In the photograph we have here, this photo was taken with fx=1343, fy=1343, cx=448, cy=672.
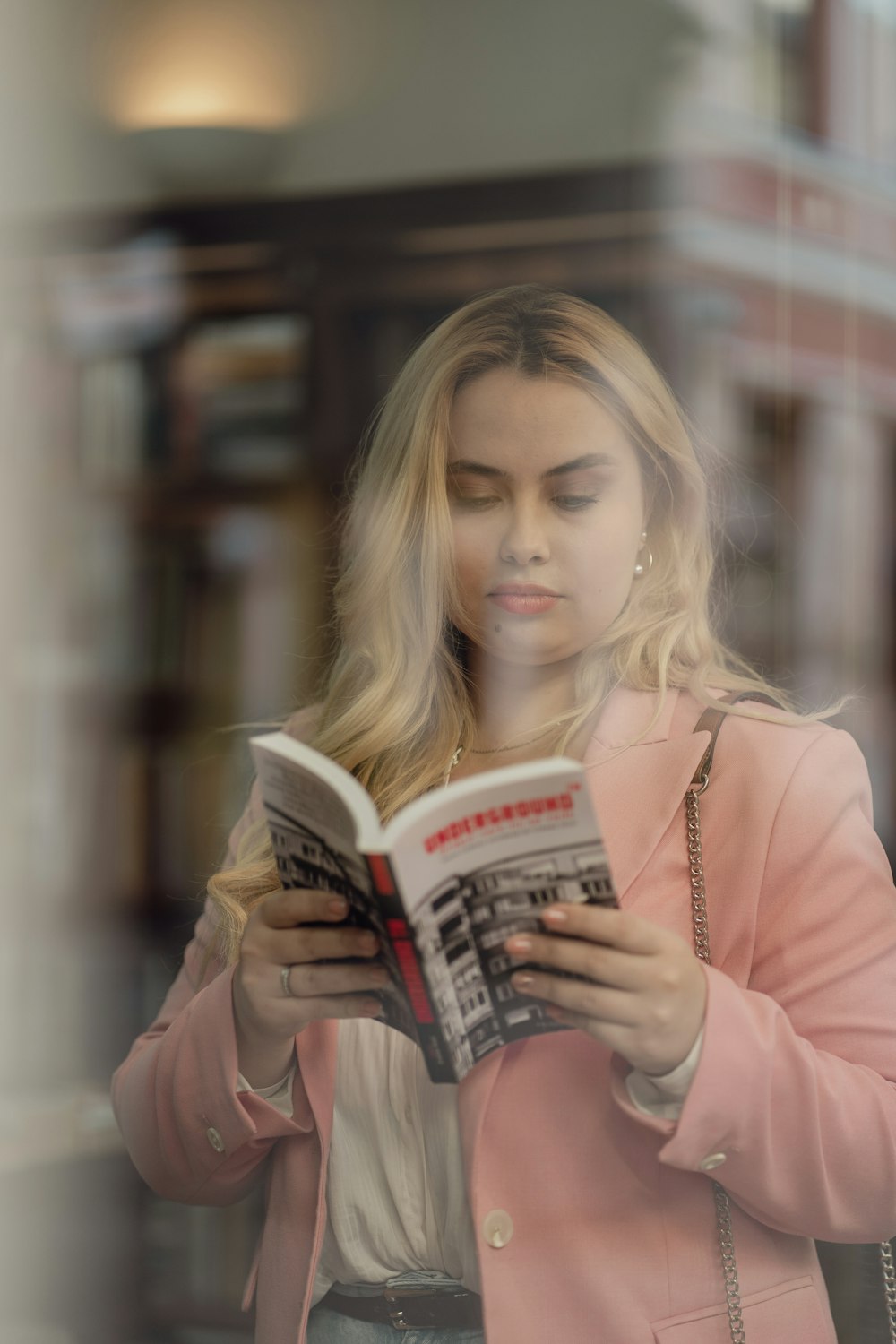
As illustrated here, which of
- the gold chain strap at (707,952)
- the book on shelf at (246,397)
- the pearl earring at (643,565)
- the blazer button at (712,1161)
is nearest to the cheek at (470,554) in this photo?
the pearl earring at (643,565)

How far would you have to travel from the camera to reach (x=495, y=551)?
3.43ft

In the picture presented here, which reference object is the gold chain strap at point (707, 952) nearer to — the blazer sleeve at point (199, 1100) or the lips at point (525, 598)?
the lips at point (525, 598)

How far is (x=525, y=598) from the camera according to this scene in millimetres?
1045

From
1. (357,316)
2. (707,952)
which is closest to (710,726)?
(707,952)

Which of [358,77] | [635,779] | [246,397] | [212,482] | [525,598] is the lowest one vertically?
[635,779]

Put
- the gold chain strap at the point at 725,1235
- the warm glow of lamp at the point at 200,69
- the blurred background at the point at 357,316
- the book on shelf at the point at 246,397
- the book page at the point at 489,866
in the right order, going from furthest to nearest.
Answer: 1. the book on shelf at the point at 246,397
2. the warm glow of lamp at the point at 200,69
3. the blurred background at the point at 357,316
4. the gold chain strap at the point at 725,1235
5. the book page at the point at 489,866

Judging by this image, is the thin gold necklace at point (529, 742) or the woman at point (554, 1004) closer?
the woman at point (554, 1004)

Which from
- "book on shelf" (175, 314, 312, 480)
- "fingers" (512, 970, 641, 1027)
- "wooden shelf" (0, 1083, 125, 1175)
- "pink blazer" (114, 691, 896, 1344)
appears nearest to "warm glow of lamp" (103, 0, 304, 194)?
"book on shelf" (175, 314, 312, 480)

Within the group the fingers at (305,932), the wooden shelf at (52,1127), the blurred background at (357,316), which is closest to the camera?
the fingers at (305,932)

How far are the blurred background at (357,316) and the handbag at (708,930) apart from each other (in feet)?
0.53

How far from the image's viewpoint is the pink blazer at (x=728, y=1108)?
93cm

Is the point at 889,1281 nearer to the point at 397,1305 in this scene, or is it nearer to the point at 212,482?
the point at 397,1305

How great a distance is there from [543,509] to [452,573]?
10cm

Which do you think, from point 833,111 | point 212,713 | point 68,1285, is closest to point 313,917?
point 68,1285
